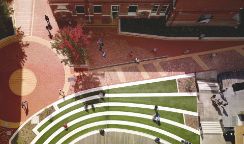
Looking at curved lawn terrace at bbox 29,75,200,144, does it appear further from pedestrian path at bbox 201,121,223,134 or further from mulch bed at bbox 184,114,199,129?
pedestrian path at bbox 201,121,223,134

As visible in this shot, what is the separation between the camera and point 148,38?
58281mm

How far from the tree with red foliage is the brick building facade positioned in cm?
431

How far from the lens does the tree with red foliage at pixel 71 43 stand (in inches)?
1992

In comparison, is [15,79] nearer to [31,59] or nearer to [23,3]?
[31,59]

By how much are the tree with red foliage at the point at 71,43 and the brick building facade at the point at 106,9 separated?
14.1ft

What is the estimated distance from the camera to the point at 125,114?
5384 cm

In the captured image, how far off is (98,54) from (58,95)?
8878 millimetres

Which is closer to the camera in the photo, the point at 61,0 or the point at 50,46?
the point at 61,0

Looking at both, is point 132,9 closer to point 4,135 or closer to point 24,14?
A: point 24,14

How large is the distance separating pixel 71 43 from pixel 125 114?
1305 cm

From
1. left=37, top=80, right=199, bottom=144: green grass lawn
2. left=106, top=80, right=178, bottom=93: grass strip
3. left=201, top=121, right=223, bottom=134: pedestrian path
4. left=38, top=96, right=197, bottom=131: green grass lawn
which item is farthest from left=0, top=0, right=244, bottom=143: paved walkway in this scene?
left=201, top=121, right=223, bottom=134: pedestrian path

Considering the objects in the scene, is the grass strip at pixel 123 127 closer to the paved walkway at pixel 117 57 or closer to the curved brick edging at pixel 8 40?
the paved walkway at pixel 117 57

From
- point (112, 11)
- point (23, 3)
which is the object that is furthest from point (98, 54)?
point (23, 3)

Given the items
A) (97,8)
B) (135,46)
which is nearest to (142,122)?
(135,46)
